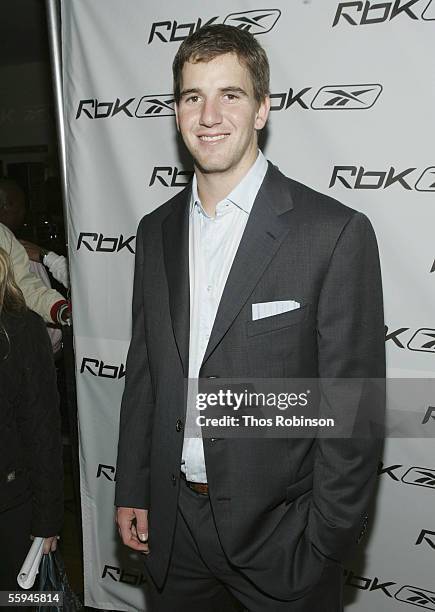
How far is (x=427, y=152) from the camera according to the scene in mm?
2006

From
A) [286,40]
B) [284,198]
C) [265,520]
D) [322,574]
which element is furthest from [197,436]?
[286,40]

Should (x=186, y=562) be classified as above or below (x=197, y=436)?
below

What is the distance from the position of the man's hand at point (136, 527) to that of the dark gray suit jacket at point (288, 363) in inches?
6.3

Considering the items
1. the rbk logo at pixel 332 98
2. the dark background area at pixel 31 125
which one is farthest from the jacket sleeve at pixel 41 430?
the dark background area at pixel 31 125

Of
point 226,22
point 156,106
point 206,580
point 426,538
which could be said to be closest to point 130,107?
point 156,106

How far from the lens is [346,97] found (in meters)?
2.07

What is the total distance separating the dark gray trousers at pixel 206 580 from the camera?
1562 mm

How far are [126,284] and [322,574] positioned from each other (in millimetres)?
1352

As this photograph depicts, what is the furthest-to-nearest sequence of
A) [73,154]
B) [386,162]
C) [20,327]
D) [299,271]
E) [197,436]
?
1. [73,154]
2. [386,162]
3. [20,327]
4. [197,436]
5. [299,271]

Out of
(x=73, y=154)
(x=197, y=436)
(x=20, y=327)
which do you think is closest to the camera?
(x=197, y=436)

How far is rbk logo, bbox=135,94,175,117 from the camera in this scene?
2322mm

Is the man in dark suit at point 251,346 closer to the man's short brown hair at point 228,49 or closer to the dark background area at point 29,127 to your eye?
the man's short brown hair at point 228,49

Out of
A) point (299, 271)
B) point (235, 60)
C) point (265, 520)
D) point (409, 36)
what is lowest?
point (265, 520)

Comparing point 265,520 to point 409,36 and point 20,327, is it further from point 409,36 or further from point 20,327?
point 409,36
